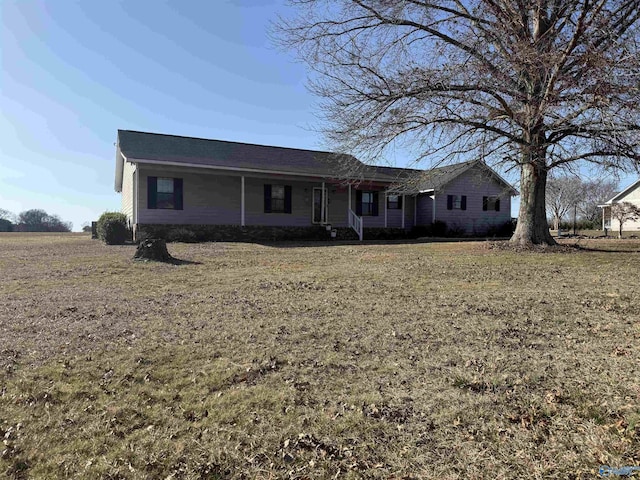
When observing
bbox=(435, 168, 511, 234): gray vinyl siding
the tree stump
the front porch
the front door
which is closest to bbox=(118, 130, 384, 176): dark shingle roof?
the front porch

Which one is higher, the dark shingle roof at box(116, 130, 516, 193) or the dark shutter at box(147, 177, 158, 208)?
the dark shingle roof at box(116, 130, 516, 193)

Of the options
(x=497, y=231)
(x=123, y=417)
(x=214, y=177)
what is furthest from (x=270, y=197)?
(x=123, y=417)

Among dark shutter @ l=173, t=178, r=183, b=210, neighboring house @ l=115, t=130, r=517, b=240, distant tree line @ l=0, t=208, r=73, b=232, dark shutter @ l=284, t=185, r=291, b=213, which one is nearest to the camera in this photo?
neighboring house @ l=115, t=130, r=517, b=240

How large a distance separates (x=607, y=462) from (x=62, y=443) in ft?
10.3

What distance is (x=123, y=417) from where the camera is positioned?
9.38ft

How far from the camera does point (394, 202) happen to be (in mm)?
22250

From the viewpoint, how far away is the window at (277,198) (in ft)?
62.0

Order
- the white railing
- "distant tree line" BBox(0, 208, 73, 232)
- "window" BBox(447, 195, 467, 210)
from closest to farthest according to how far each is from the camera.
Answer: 1. the white railing
2. "window" BBox(447, 195, 467, 210)
3. "distant tree line" BBox(0, 208, 73, 232)

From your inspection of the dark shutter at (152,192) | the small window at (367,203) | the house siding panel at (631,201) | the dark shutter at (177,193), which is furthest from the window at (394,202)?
the house siding panel at (631,201)

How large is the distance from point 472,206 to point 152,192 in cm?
1734

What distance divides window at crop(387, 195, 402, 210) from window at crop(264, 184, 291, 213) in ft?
18.6

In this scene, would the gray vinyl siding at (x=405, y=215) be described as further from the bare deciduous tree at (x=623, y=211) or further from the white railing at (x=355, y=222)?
the bare deciduous tree at (x=623, y=211)

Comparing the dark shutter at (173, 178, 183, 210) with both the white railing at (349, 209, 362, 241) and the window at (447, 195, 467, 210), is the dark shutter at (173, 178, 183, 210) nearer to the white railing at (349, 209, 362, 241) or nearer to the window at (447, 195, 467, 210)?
the white railing at (349, 209, 362, 241)

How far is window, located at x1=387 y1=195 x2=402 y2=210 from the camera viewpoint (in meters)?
22.0
